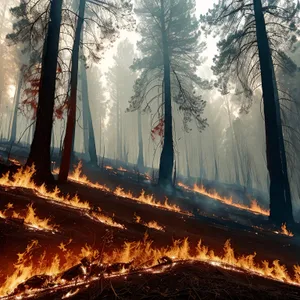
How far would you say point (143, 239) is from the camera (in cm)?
483

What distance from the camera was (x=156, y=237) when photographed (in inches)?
206

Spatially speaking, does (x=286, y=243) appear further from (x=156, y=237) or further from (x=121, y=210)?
(x=121, y=210)

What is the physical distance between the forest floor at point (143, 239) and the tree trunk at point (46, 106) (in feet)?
3.14

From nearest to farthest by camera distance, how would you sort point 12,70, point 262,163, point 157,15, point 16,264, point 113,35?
1. point 16,264
2. point 113,35
3. point 157,15
4. point 12,70
5. point 262,163

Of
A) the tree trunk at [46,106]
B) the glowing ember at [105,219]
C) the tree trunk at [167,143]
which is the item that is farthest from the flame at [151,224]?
the tree trunk at [167,143]

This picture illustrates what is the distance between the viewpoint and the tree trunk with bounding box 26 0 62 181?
7590mm

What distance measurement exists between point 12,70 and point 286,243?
31.6 m

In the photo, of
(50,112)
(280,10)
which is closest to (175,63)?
(280,10)

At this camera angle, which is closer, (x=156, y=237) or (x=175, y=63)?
(x=156, y=237)

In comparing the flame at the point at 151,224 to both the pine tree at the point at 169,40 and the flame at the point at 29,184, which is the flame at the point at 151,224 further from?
the pine tree at the point at 169,40

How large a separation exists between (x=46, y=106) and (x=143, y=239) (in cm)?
570

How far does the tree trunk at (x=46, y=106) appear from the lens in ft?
24.9

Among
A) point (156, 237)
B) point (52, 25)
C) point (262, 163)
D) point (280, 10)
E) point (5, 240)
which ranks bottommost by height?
point (156, 237)

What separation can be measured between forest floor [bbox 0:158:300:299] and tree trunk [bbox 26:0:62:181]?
96 centimetres
